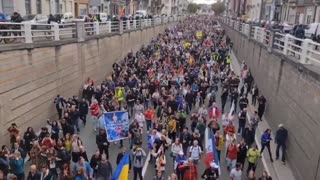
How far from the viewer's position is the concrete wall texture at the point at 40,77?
12662 millimetres

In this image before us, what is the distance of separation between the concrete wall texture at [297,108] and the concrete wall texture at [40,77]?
28.6 ft

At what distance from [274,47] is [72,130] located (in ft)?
33.6

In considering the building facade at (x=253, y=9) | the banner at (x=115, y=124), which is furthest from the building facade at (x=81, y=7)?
the banner at (x=115, y=124)

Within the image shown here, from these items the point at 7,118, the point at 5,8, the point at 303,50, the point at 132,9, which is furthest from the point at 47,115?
the point at 132,9

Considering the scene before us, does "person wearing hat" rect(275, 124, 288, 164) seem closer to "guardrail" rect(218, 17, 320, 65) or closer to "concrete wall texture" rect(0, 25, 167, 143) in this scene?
"guardrail" rect(218, 17, 320, 65)

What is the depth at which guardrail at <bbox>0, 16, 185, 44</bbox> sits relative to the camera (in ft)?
46.5

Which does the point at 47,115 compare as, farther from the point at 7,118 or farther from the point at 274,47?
the point at 274,47

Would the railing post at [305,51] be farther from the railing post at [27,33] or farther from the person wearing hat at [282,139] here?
the railing post at [27,33]

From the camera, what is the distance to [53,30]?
653 inches

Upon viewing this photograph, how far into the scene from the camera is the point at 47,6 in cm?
3759

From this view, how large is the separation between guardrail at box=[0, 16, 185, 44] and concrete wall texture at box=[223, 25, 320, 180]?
9.17 meters

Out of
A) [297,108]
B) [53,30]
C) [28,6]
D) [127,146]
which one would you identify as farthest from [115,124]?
[28,6]

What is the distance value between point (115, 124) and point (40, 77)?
445 cm

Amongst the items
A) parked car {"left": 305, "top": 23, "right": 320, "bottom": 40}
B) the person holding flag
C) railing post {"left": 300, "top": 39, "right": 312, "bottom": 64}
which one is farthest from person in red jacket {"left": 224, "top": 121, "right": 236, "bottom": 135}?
parked car {"left": 305, "top": 23, "right": 320, "bottom": 40}
